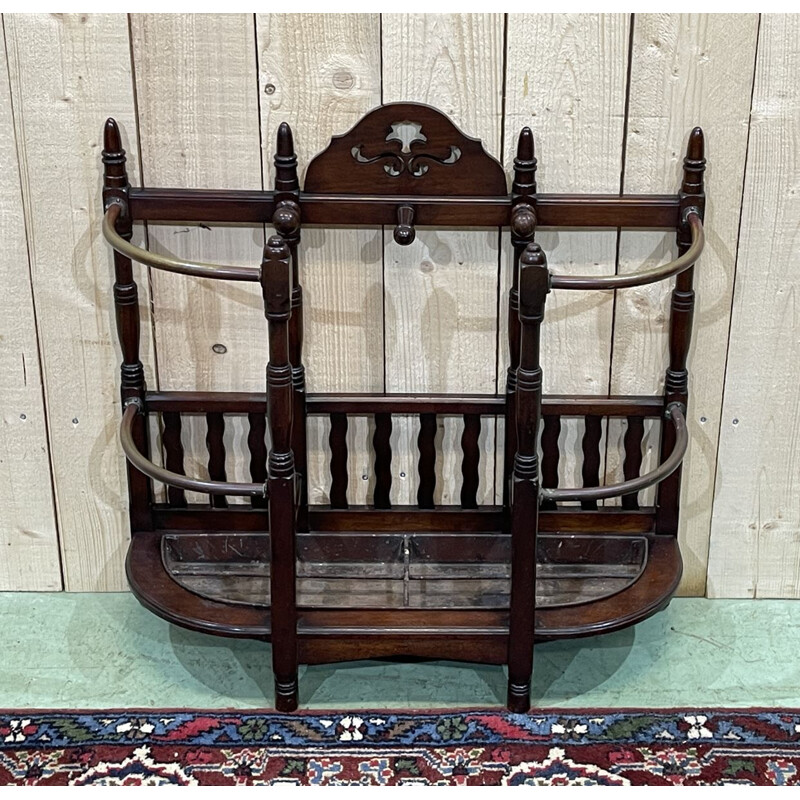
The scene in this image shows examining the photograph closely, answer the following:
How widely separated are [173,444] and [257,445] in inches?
5.8

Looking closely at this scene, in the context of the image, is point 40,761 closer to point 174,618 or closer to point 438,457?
point 174,618

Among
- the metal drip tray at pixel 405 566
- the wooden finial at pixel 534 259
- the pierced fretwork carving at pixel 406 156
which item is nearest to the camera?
the wooden finial at pixel 534 259

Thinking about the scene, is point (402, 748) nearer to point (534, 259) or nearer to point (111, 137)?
point (534, 259)

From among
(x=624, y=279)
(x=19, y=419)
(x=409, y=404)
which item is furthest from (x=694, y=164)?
(x=19, y=419)

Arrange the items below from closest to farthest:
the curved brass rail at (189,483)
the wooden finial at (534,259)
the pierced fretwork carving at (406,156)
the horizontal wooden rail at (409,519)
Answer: the wooden finial at (534,259)
the curved brass rail at (189,483)
the pierced fretwork carving at (406,156)
the horizontal wooden rail at (409,519)

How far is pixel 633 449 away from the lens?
2176 mm

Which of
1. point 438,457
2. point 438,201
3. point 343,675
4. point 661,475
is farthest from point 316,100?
point 343,675

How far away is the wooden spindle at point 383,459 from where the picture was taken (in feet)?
7.09

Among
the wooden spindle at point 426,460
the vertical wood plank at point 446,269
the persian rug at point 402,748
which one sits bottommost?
the persian rug at point 402,748

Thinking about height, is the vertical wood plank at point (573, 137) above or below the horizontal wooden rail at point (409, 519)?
above

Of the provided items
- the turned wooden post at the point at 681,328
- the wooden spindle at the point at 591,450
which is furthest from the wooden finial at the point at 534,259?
the wooden spindle at the point at 591,450

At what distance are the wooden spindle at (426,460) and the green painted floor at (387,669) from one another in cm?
29

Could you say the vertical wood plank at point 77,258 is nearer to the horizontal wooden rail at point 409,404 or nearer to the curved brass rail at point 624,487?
the horizontal wooden rail at point 409,404

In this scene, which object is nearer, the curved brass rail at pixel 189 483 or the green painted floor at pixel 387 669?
the curved brass rail at pixel 189 483
